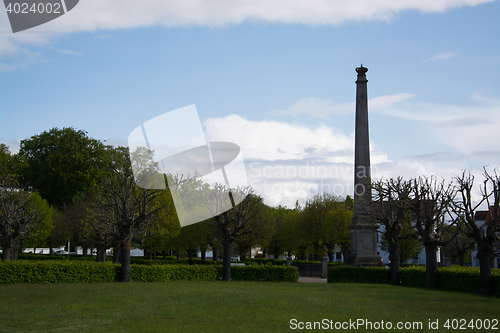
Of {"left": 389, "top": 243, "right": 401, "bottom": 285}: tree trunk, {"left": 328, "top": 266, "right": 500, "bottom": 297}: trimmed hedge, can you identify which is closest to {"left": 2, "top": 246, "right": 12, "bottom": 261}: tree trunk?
{"left": 328, "top": 266, "right": 500, "bottom": 297}: trimmed hedge

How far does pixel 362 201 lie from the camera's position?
3127 centimetres

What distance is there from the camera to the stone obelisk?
31.2 metres

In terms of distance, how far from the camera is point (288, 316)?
41.8ft

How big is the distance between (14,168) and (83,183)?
8.47m

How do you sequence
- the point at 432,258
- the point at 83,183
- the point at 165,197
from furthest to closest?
the point at 83,183 < the point at 165,197 < the point at 432,258

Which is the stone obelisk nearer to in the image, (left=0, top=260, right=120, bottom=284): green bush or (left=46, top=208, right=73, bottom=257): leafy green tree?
(left=0, top=260, right=120, bottom=284): green bush

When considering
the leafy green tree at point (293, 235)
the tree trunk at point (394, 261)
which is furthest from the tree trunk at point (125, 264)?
the leafy green tree at point (293, 235)

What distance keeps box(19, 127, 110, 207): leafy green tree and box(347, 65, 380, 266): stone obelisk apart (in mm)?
30421

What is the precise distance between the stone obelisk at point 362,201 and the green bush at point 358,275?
2028 millimetres

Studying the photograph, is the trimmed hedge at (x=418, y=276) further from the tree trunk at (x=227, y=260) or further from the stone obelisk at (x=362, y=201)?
the tree trunk at (x=227, y=260)

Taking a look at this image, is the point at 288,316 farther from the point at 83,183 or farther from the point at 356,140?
the point at 83,183

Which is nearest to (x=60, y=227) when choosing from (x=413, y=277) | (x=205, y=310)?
(x=413, y=277)

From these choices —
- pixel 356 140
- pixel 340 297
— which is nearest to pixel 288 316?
pixel 340 297

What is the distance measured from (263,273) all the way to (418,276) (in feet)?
33.2
